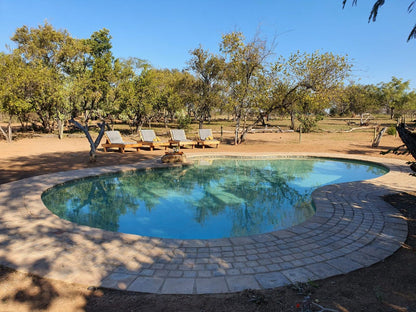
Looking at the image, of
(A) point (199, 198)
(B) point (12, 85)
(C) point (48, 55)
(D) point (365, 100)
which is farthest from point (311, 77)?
(D) point (365, 100)

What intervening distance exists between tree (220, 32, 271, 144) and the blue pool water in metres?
7.66

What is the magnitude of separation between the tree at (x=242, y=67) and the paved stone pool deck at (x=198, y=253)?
13798 mm

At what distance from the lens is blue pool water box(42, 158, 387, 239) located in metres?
6.14

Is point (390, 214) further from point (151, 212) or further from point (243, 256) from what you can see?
point (151, 212)

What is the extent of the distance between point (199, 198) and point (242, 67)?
42.9 ft

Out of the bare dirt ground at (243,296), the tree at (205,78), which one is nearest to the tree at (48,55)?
the tree at (205,78)

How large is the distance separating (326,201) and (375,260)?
9.91 ft

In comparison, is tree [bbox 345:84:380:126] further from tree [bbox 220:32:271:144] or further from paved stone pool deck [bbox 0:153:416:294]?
paved stone pool deck [bbox 0:153:416:294]

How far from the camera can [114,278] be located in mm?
3387

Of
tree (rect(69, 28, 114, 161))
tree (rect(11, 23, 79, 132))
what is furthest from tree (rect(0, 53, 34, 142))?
tree (rect(69, 28, 114, 161))

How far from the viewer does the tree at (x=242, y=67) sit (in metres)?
17.6

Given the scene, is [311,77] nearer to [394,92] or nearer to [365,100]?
[394,92]

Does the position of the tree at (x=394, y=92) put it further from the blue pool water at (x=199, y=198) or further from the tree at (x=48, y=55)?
the tree at (x=48, y=55)

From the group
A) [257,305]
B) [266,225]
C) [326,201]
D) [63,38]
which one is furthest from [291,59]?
[63,38]
